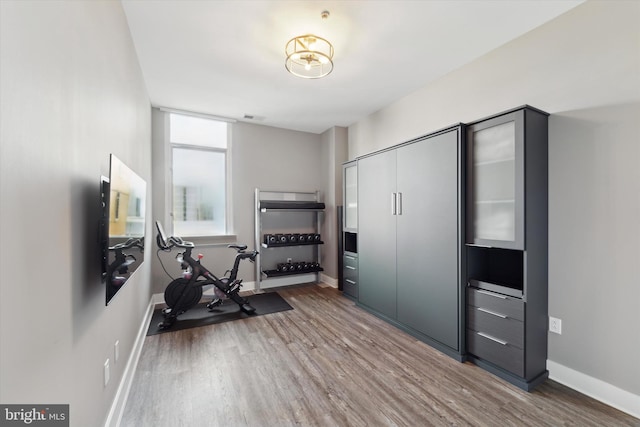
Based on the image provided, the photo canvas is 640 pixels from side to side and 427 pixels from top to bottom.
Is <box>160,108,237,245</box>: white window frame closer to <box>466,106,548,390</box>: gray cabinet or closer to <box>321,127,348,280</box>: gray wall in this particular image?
<box>321,127,348,280</box>: gray wall

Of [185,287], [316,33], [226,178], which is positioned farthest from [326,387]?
[226,178]

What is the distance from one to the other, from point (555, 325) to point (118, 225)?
3.19 metres

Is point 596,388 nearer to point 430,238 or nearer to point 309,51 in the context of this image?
point 430,238

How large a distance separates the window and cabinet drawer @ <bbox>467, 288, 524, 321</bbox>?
12.2 feet

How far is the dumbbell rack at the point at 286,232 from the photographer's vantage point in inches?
182

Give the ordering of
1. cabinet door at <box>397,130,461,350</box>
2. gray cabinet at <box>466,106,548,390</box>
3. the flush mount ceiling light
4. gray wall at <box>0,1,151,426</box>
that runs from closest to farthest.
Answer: gray wall at <box>0,1,151,426</box> → gray cabinet at <box>466,106,548,390</box> → the flush mount ceiling light → cabinet door at <box>397,130,461,350</box>

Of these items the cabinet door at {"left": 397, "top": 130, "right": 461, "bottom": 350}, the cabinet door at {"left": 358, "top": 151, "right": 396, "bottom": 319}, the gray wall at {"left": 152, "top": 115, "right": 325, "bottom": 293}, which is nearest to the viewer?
the cabinet door at {"left": 397, "top": 130, "right": 461, "bottom": 350}

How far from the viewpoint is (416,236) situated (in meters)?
2.88

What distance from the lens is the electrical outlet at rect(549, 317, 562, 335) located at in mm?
2176

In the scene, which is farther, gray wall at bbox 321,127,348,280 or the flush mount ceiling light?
gray wall at bbox 321,127,348,280

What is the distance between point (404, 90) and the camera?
3.53 meters

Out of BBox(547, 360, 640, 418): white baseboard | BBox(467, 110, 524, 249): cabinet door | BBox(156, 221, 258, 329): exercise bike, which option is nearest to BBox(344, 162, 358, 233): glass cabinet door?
BBox(467, 110, 524, 249): cabinet door

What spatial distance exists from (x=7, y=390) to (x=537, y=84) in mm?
3515

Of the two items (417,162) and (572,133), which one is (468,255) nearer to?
(417,162)
